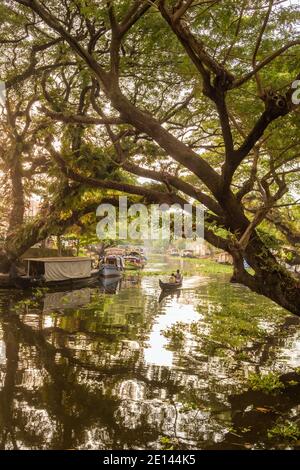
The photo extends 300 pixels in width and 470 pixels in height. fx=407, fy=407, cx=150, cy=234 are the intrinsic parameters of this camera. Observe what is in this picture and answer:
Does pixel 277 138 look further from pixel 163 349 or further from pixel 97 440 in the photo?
pixel 97 440

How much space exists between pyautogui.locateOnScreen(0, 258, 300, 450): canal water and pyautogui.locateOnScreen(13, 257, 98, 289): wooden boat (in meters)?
6.27

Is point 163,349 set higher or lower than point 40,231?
lower

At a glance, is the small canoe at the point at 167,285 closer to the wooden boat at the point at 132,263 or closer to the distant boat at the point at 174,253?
the wooden boat at the point at 132,263

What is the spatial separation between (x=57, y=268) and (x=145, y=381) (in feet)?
61.2

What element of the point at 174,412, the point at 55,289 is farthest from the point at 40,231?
the point at 174,412

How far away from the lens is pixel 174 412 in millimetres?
7363

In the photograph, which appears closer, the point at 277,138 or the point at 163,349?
the point at 277,138

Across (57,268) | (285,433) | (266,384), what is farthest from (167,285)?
(285,433)

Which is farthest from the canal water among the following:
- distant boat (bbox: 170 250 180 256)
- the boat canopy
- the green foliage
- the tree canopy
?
distant boat (bbox: 170 250 180 256)

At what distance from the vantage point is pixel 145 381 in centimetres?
898

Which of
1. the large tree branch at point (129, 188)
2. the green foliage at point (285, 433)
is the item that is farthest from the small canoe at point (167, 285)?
the green foliage at point (285, 433)

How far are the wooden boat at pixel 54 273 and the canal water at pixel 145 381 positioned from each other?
6.27 m

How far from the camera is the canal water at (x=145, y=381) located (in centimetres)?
643
